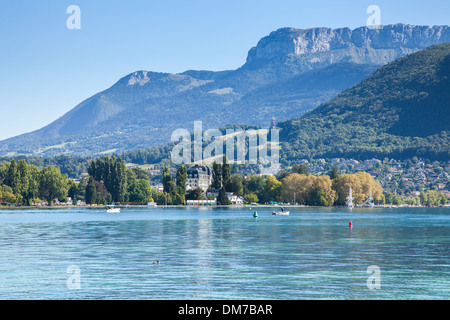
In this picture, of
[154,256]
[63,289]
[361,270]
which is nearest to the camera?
[63,289]

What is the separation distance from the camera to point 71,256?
6400cm

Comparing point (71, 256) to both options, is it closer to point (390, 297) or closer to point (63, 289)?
point (63, 289)

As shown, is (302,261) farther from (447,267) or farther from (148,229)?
(148,229)

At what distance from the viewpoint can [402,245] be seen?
76625mm

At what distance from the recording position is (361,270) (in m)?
53.4

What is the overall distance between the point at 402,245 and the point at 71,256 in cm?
3734

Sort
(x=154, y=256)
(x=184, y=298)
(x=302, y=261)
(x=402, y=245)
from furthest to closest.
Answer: (x=402, y=245), (x=154, y=256), (x=302, y=261), (x=184, y=298)
